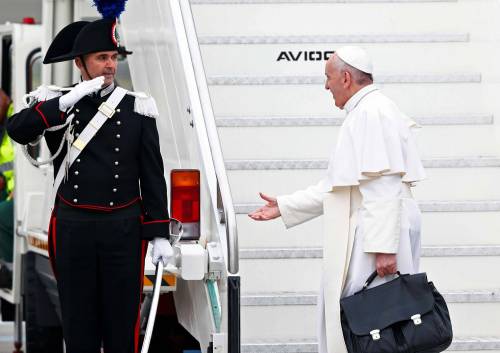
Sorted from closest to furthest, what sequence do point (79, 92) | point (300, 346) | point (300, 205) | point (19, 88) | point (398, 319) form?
Answer: 1. point (79, 92)
2. point (398, 319)
3. point (300, 205)
4. point (300, 346)
5. point (19, 88)

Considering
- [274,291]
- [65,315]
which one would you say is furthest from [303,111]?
[65,315]

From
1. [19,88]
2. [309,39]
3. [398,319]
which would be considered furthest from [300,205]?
[19,88]

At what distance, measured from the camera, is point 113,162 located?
195 inches

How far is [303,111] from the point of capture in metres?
6.69

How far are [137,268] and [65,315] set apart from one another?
0.31 meters

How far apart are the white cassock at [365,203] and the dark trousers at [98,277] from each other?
29.7 inches

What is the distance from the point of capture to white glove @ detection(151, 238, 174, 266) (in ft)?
16.3

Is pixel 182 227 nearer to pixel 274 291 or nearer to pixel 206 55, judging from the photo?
pixel 274 291

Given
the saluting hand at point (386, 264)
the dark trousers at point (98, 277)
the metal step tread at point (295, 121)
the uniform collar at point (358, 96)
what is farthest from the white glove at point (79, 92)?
the metal step tread at point (295, 121)

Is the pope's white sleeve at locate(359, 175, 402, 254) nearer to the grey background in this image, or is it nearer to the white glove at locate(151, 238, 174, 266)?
the white glove at locate(151, 238, 174, 266)

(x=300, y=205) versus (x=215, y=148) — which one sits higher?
(x=215, y=148)

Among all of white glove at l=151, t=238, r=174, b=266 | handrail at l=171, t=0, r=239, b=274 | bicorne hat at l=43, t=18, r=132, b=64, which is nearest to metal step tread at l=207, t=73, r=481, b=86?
handrail at l=171, t=0, r=239, b=274

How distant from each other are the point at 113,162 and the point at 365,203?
96cm

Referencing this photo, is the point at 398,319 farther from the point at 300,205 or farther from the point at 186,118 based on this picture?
the point at 186,118
